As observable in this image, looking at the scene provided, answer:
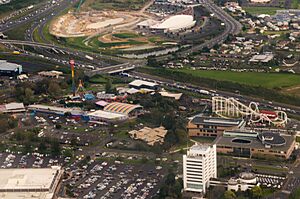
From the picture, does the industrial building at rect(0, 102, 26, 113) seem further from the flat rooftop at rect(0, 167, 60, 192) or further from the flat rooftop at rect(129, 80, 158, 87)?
the flat rooftop at rect(0, 167, 60, 192)

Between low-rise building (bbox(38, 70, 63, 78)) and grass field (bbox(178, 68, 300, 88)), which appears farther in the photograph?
low-rise building (bbox(38, 70, 63, 78))

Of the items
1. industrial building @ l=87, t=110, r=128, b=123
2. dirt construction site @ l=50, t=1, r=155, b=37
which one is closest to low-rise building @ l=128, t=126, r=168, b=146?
industrial building @ l=87, t=110, r=128, b=123

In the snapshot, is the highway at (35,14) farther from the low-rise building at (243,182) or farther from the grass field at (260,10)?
the low-rise building at (243,182)

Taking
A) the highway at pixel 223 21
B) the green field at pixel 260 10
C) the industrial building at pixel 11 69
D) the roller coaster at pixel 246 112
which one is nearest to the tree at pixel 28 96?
the industrial building at pixel 11 69

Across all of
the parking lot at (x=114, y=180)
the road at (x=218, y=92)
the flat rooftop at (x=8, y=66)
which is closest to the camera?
the parking lot at (x=114, y=180)

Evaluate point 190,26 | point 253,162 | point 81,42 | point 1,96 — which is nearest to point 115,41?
point 81,42

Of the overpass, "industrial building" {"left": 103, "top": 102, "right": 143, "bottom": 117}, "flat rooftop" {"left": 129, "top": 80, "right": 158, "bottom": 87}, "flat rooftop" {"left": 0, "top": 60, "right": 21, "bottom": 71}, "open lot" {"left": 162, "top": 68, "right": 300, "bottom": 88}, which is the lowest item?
the overpass
